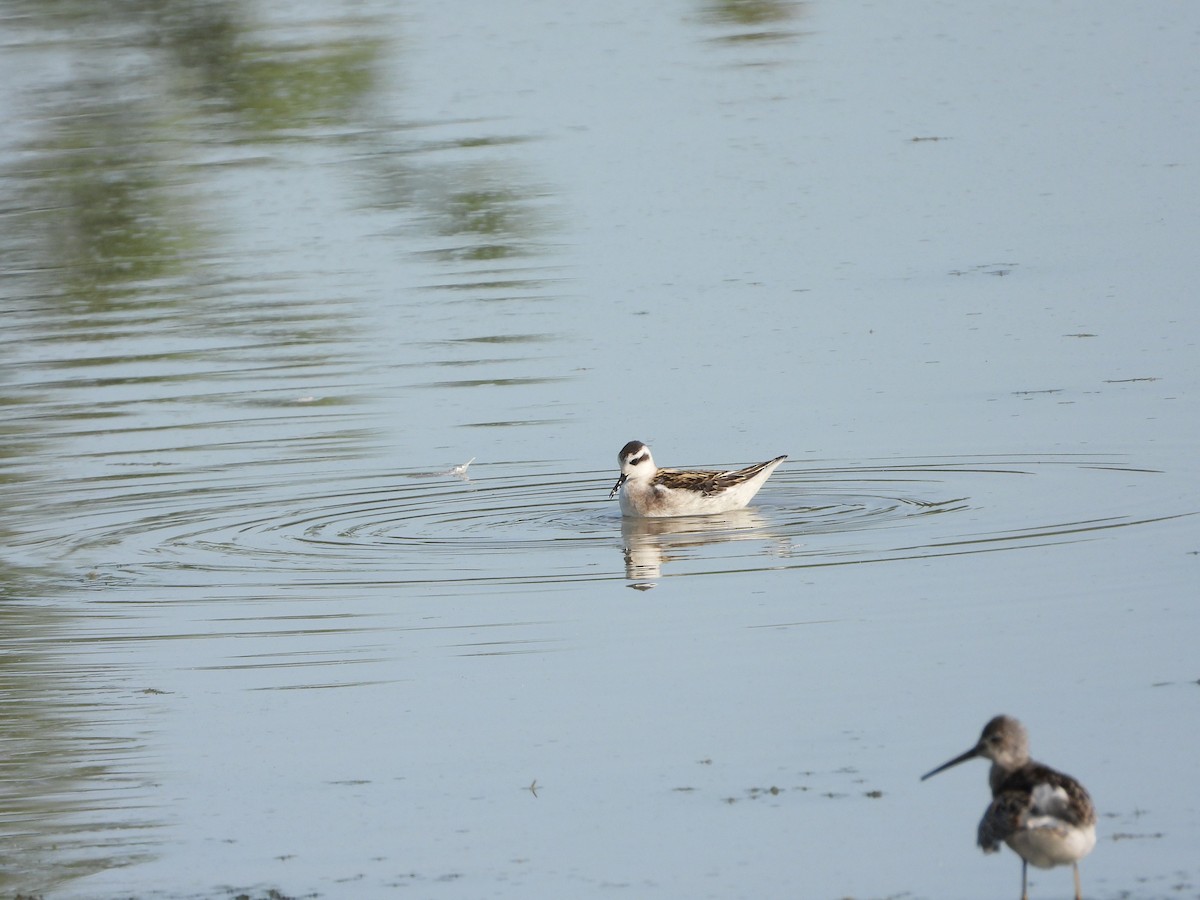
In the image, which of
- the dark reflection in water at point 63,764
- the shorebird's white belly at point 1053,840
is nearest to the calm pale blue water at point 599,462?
the dark reflection in water at point 63,764

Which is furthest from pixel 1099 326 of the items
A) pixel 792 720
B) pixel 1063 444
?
pixel 792 720

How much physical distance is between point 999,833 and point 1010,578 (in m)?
4.38

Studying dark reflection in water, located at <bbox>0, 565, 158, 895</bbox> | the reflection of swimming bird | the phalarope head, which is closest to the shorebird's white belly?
the reflection of swimming bird

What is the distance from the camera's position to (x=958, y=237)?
19.1 metres

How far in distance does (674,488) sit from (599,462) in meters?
0.77

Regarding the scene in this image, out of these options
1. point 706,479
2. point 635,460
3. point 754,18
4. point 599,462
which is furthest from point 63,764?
point 754,18

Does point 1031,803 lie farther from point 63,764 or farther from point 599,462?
point 599,462

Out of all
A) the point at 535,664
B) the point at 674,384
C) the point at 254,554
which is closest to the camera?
the point at 535,664

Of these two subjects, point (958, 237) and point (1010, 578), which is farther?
point (958, 237)

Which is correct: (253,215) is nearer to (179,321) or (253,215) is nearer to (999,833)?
(179,321)

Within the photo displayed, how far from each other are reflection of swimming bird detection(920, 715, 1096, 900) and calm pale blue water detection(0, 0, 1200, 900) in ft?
1.28

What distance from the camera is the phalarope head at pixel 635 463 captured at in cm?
1327

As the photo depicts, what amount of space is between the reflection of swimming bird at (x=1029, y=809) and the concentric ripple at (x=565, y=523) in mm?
4800

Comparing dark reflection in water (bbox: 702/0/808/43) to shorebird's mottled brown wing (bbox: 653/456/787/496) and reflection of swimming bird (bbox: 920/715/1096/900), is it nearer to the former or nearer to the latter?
shorebird's mottled brown wing (bbox: 653/456/787/496)
